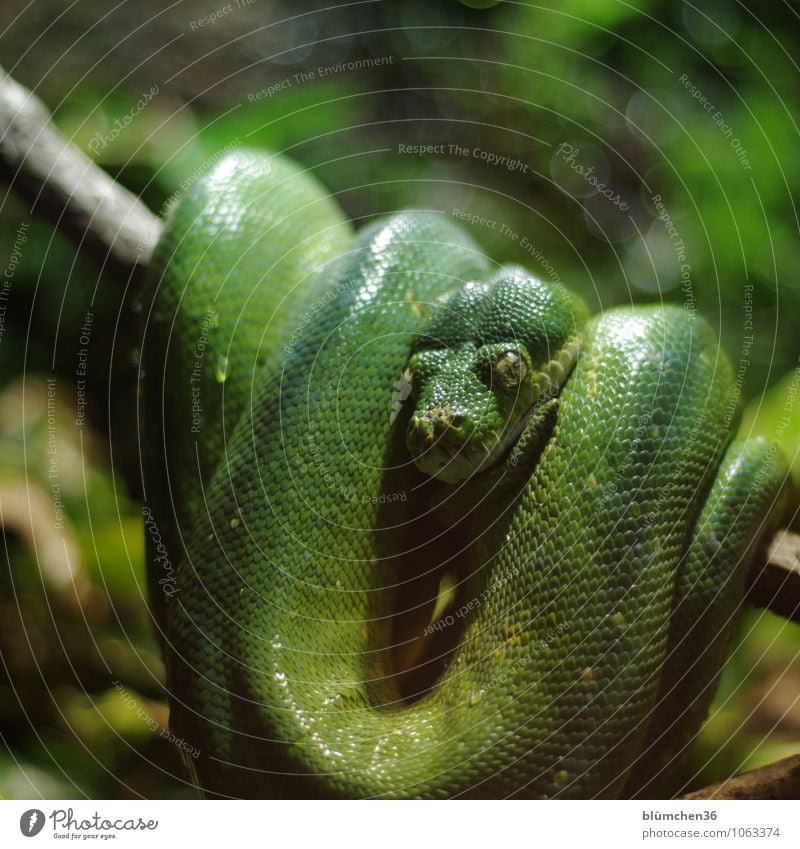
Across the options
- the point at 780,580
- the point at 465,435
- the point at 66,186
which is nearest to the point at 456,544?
the point at 465,435

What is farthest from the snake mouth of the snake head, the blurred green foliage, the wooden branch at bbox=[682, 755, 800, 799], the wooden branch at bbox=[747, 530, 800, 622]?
the wooden branch at bbox=[682, 755, 800, 799]

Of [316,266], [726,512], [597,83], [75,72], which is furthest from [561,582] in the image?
Answer: [75,72]

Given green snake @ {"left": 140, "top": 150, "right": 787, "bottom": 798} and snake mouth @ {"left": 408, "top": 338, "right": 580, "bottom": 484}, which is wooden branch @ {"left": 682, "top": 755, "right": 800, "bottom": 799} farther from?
snake mouth @ {"left": 408, "top": 338, "right": 580, "bottom": 484}

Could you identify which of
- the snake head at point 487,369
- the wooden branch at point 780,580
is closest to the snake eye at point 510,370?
the snake head at point 487,369

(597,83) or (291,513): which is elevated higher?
(597,83)

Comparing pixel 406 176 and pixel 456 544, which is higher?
pixel 406 176

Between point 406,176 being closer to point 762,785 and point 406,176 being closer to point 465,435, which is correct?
point 465,435

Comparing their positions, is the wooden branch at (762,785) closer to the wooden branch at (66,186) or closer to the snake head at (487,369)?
the snake head at (487,369)
